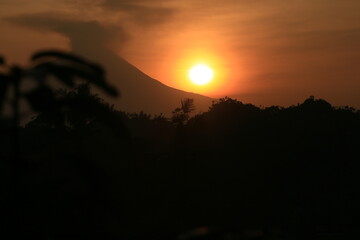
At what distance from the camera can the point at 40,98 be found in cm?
324

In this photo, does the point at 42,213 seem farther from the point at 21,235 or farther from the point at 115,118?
the point at 115,118

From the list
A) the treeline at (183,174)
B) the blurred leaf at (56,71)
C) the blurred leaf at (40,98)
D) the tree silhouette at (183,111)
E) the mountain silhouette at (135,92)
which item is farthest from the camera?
the mountain silhouette at (135,92)

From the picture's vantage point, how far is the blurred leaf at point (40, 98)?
10.6 feet

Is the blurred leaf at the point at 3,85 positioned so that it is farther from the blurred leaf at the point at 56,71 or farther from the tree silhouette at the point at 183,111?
the tree silhouette at the point at 183,111

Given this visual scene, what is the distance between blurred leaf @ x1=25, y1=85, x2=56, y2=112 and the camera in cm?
322

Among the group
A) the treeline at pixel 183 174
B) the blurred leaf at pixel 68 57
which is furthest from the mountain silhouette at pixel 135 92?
the blurred leaf at pixel 68 57

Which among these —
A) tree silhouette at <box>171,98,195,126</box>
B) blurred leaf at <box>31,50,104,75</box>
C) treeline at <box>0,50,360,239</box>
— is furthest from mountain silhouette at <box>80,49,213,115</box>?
blurred leaf at <box>31,50,104,75</box>

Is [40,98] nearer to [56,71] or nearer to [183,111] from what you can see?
[56,71]

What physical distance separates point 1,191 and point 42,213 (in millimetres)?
303

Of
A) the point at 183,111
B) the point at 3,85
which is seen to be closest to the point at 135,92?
the point at 183,111

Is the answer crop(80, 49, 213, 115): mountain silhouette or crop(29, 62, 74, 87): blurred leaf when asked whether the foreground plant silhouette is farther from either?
crop(80, 49, 213, 115): mountain silhouette

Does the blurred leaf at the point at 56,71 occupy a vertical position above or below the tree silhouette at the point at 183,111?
below

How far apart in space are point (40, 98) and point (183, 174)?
27.4 meters

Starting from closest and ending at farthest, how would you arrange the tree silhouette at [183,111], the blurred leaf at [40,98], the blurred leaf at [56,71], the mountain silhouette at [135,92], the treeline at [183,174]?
the blurred leaf at [40,98] → the blurred leaf at [56,71] → the treeline at [183,174] → the tree silhouette at [183,111] → the mountain silhouette at [135,92]
